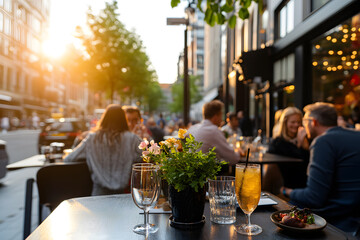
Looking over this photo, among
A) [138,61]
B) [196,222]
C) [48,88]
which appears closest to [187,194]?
[196,222]

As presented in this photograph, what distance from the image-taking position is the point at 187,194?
1.51 m

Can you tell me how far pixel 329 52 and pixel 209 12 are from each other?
5.01 meters

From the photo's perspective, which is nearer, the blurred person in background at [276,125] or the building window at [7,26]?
the building window at [7,26]

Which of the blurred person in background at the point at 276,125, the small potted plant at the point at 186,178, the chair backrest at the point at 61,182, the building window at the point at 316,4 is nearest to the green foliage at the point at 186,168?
the small potted plant at the point at 186,178

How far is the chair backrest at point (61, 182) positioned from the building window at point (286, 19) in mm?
7386

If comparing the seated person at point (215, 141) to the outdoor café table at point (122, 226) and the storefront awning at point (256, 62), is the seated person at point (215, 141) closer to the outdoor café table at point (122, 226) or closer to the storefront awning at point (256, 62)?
the outdoor café table at point (122, 226)

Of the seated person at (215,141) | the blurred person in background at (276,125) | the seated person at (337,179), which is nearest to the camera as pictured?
the seated person at (337,179)

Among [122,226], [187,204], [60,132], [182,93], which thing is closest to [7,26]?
[122,226]

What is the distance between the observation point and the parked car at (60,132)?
11.9 m

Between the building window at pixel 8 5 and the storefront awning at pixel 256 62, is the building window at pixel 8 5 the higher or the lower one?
the lower one

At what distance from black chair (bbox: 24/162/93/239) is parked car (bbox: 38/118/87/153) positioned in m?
9.12

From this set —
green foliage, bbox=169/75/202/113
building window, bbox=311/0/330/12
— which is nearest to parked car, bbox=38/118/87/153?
building window, bbox=311/0/330/12

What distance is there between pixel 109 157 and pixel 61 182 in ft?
1.70

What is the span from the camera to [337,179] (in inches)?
98.6
